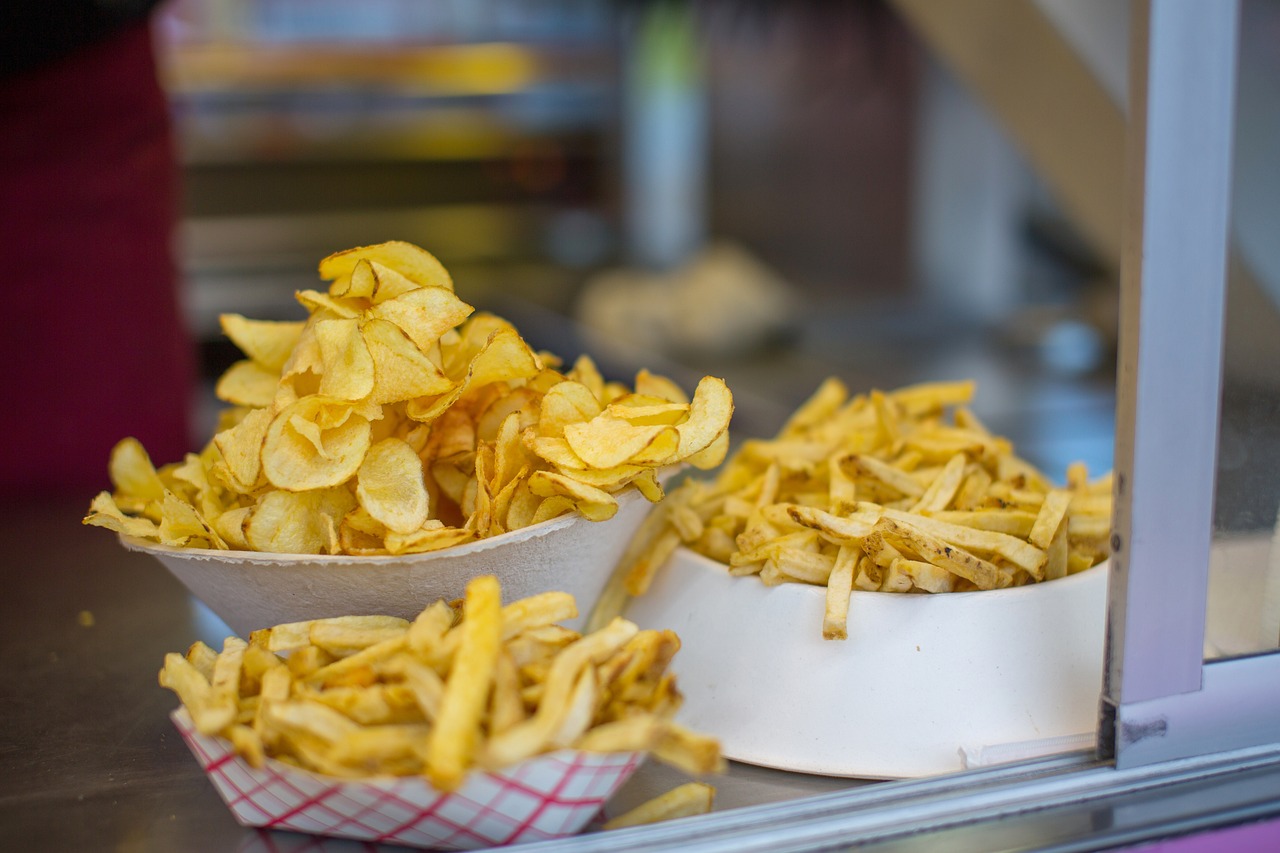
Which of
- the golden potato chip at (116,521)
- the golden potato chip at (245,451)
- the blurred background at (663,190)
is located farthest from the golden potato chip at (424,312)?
the blurred background at (663,190)

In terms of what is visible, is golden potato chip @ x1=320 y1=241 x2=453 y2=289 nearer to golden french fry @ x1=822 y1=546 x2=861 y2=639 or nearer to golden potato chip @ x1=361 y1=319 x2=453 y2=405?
golden potato chip @ x1=361 y1=319 x2=453 y2=405

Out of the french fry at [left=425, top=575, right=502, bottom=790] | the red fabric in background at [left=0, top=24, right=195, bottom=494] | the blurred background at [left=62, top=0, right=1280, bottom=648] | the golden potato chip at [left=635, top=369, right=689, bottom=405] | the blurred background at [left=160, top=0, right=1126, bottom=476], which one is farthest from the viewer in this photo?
the blurred background at [left=160, top=0, right=1126, bottom=476]

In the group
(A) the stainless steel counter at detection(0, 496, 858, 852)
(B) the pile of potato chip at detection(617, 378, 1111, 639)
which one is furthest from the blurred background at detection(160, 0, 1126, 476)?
(B) the pile of potato chip at detection(617, 378, 1111, 639)

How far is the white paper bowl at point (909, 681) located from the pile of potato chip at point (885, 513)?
2 cm

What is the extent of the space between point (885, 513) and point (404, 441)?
1.14ft

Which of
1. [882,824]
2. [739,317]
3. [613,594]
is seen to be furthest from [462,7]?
[882,824]

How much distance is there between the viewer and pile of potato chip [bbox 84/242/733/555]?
76 cm

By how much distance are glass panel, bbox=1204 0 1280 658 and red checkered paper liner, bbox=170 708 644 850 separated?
422 mm

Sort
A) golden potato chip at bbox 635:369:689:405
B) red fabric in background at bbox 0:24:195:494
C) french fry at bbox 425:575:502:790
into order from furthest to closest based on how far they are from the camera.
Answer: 1. red fabric in background at bbox 0:24:195:494
2. golden potato chip at bbox 635:369:689:405
3. french fry at bbox 425:575:502:790

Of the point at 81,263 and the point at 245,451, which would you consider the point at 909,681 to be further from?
the point at 81,263

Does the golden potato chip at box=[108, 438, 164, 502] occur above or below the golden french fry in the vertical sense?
above

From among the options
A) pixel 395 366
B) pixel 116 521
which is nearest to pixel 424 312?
pixel 395 366

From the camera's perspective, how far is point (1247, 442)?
765 millimetres

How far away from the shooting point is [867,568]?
2.82 ft
